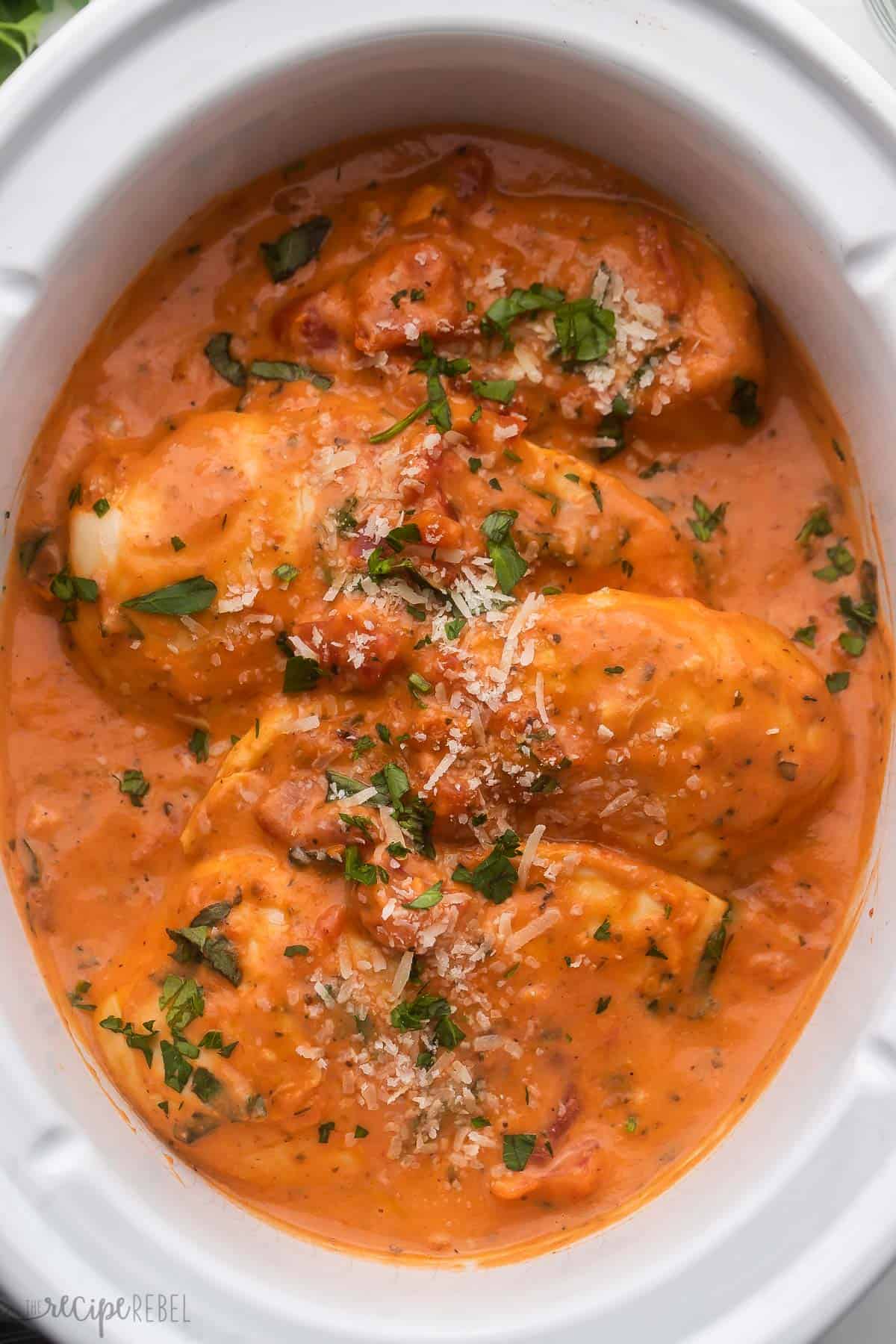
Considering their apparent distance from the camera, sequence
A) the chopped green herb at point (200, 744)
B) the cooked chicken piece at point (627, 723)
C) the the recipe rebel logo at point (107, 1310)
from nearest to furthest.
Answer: the the recipe rebel logo at point (107, 1310) < the cooked chicken piece at point (627, 723) < the chopped green herb at point (200, 744)

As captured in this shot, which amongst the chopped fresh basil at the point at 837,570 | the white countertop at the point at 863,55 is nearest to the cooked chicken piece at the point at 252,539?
the chopped fresh basil at the point at 837,570

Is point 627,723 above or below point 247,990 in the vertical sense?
above

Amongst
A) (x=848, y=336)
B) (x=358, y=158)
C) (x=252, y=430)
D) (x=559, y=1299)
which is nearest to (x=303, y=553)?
(x=252, y=430)

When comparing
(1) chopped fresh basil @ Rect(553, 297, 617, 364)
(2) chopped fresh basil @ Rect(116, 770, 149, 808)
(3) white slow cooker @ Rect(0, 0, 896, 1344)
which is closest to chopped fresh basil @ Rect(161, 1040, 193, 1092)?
(3) white slow cooker @ Rect(0, 0, 896, 1344)

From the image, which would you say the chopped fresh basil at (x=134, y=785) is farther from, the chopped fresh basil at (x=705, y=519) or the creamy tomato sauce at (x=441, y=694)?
the chopped fresh basil at (x=705, y=519)

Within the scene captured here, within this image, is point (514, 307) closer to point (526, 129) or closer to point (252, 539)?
point (526, 129)

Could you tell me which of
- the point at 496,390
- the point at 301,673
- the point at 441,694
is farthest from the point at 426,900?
the point at 496,390
